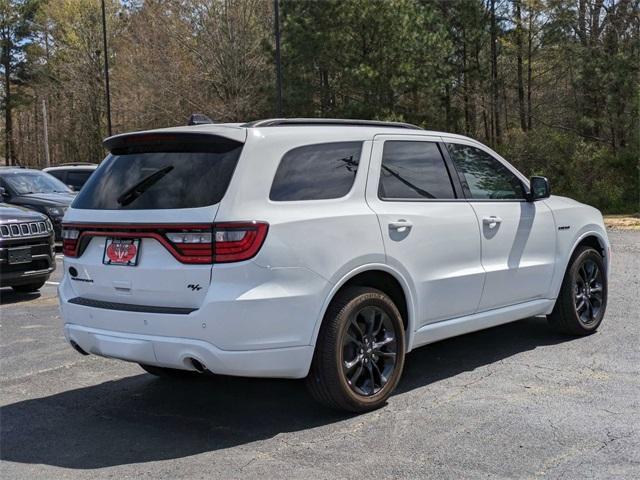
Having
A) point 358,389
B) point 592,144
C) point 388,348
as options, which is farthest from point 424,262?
point 592,144

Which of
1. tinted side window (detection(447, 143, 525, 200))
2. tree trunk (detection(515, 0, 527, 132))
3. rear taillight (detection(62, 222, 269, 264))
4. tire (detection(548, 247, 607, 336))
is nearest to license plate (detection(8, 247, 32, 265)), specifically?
rear taillight (detection(62, 222, 269, 264))

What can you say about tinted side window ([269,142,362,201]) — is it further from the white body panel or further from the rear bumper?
the rear bumper

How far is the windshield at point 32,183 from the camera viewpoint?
15.8 metres

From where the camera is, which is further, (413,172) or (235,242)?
(413,172)

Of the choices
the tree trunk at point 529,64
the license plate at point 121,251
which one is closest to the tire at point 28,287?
the license plate at point 121,251

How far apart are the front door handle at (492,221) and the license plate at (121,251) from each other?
8.64 feet

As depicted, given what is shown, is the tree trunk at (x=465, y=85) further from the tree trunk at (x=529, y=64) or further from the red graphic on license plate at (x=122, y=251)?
the red graphic on license plate at (x=122, y=251)

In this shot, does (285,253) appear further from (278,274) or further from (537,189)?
(537,189)

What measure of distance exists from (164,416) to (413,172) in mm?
2402

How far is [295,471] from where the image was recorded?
3764 mm

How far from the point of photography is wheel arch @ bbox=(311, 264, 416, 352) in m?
4.42

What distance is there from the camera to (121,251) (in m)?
4.37

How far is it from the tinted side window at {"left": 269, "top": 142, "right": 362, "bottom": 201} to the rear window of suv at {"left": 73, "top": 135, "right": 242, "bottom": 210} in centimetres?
32

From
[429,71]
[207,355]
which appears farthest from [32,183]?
[429,71]
